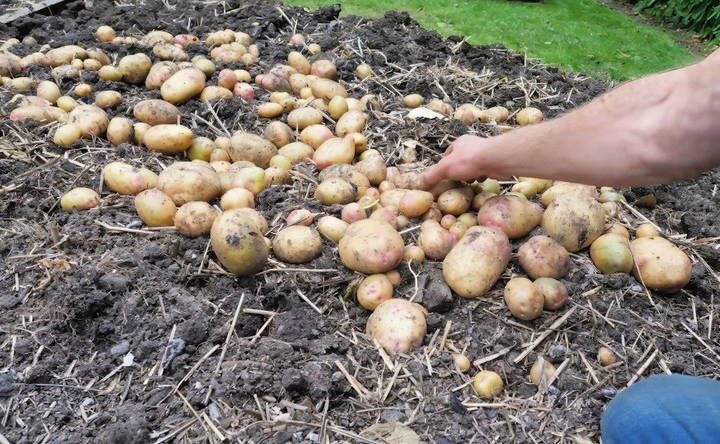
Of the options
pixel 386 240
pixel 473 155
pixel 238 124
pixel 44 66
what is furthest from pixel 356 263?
pixel 44 66

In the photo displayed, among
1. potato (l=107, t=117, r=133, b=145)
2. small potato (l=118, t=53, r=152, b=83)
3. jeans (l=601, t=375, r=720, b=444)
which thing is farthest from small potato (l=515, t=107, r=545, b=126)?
small potato (l=118, t=53, r=152, b=83)

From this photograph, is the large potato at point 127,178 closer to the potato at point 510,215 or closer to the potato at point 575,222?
the potato at point 510,215

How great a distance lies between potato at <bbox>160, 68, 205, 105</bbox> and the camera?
3.85m

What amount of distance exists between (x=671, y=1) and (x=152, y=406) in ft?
31.5

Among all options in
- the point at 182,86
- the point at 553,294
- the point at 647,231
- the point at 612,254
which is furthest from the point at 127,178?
the point at 647,231

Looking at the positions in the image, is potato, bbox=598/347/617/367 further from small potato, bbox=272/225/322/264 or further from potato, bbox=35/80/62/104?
potato, bbox=35/80/62/104

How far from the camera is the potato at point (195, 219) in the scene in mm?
2740

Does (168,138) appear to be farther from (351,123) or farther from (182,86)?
(351,123)

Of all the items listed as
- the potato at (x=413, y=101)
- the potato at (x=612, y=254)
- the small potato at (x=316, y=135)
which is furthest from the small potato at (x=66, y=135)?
the potato at (x=612, y=254)

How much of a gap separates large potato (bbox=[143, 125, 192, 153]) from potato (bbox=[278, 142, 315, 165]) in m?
0.55

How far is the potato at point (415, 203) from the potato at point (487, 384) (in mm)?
938

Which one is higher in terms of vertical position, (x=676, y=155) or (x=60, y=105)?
(x=676, y=155)

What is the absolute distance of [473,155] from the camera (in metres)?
2.47

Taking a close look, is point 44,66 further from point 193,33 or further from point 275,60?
point 275,60
